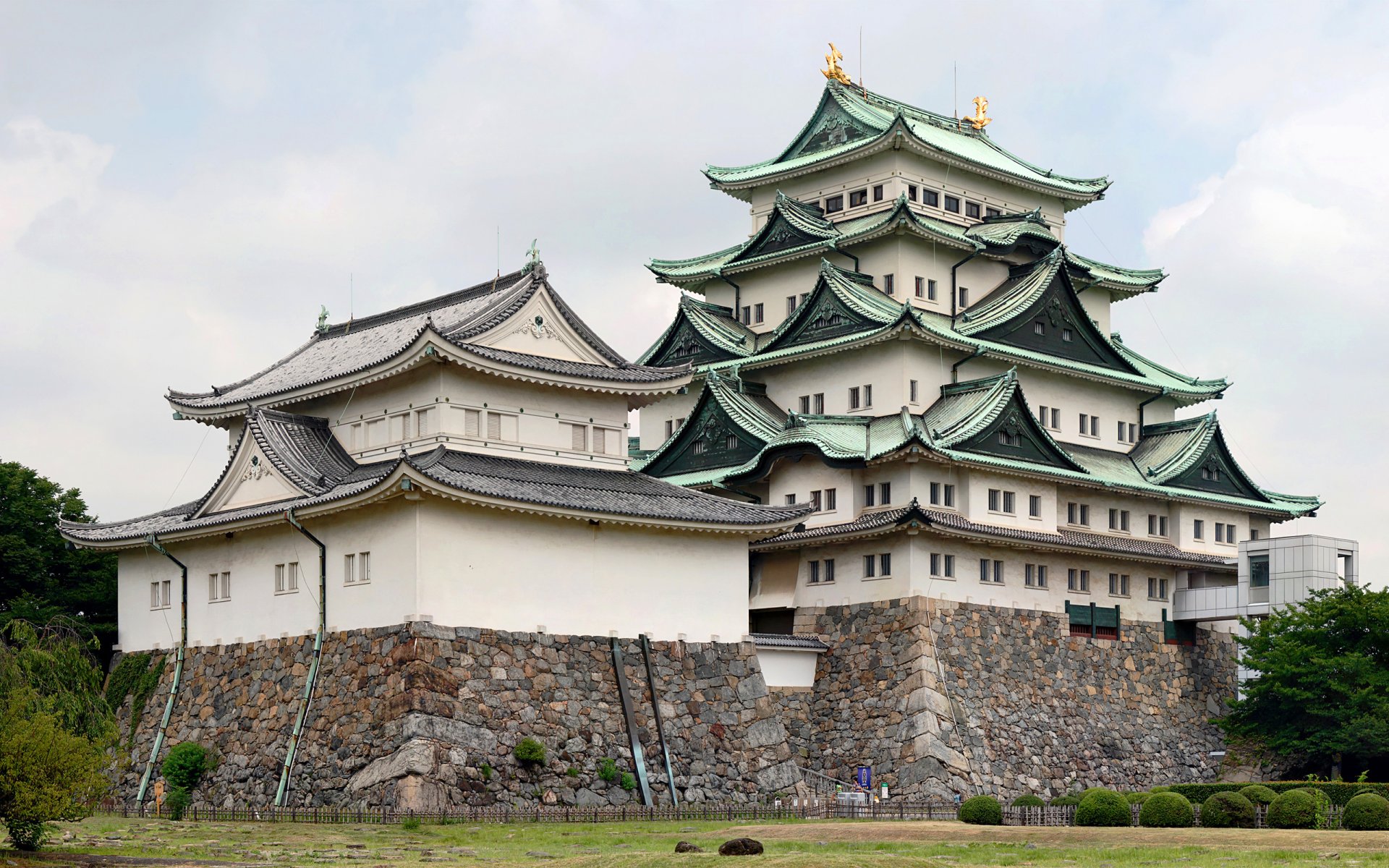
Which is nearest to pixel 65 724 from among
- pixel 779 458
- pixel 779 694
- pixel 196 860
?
pixel 196 860

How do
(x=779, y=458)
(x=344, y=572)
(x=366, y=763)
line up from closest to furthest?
1. (x=366, y=763)
2. (x=344, y=572)
3. (x=779, y=458)

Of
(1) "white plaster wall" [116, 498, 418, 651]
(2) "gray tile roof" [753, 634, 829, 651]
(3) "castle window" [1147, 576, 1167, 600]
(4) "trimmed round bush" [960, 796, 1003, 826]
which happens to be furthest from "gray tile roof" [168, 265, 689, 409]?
(3) "castle window" [1147, 576, 1167, 600]

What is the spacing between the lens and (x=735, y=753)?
48.7 metres

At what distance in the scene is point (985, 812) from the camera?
1644 inches

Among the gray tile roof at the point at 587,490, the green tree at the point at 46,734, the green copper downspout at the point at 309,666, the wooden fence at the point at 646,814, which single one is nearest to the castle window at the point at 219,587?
the green copper downspout at the point at 309,666

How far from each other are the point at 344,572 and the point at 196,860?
15.5m

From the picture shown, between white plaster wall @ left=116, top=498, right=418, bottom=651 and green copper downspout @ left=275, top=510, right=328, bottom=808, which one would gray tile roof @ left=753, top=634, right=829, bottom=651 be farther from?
green copper downspout @ left=275, top=510, right=328, bottom=808

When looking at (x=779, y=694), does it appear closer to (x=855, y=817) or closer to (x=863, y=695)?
(x=863, y=695)

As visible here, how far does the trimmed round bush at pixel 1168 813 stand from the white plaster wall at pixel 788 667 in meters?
15.0

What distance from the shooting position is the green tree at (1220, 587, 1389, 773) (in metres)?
54.1

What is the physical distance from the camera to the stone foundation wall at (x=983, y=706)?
52.3 meters

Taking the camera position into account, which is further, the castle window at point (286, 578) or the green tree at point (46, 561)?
the green tree at point (46, 561)

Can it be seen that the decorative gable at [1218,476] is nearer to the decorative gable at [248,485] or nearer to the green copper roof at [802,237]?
the green copper roof at [802,237]

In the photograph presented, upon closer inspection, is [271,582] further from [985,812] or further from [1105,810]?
[1105,810]
